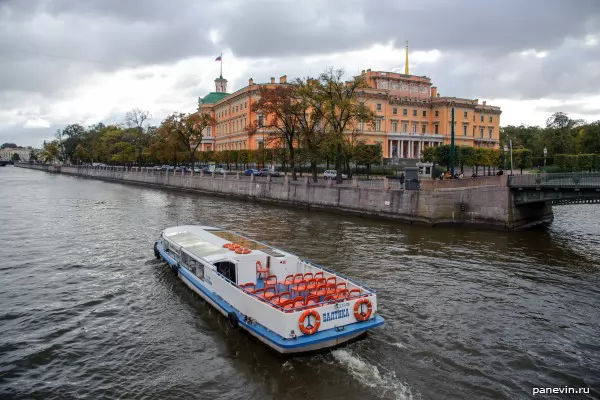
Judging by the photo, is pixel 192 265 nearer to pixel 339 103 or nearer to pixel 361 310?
pixel 361 310

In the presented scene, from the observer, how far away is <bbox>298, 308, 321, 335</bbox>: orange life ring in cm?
1196

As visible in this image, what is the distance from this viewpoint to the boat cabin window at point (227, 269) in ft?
51.3

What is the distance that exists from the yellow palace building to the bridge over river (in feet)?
206

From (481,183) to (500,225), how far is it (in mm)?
3486

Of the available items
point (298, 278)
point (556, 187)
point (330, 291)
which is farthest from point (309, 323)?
point (556, 187)

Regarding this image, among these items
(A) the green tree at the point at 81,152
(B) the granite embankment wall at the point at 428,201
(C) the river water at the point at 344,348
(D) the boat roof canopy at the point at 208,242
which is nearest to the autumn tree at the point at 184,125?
(B) the granite embankment wall at the point at 428,201

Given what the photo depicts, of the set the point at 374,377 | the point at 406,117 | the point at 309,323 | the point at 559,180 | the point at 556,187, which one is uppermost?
the point at 406,117

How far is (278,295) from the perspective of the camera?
44.5ft

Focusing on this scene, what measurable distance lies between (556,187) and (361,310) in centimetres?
2244

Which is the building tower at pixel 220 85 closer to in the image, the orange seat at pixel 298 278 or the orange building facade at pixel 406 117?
the orange building facade at pixel 406 117

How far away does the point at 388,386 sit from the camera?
1116cm

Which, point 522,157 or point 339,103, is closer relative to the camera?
point 339,103

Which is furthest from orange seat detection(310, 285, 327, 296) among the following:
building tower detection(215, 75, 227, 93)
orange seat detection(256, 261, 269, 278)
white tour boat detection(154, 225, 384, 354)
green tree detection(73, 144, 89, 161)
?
green tree detection(73, 144, 89, 161)

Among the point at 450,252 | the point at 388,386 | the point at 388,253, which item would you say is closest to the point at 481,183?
the point at 450,252
